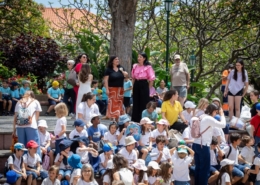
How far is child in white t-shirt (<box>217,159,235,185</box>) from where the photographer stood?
12.0 m

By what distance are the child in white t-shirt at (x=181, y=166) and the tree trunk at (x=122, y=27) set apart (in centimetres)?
615

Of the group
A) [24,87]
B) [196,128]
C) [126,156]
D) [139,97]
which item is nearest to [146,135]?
[126,156]

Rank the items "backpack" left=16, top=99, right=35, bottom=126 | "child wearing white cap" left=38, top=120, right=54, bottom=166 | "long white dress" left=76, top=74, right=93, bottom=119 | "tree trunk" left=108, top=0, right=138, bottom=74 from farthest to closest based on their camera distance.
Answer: "tree trunk" left=108, top=0, right=138, bottom=74, "long white dress" left=76, top=74, right=93, bottom=119, "child wearing white cap" left=38, top=120, right=54, bottom=166, "backpack" left=16, top=99, right=35, bottom=126

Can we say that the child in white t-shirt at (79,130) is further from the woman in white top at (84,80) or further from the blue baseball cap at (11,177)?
the woman in white top at (84,80)

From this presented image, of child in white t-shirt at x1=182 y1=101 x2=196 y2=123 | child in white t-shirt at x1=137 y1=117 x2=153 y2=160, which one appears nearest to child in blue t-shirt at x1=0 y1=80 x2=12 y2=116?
child in white t-shirt at x1=182 y1=101 x2=196 y2=123

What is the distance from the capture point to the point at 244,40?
26297 mm

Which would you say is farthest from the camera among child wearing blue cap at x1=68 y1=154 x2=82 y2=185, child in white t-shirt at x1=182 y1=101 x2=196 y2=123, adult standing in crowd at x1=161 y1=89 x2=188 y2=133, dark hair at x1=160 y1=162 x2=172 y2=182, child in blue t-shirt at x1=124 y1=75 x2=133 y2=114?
child in blue t-shirt at x1=124 y1=75 x2=133 y2=114

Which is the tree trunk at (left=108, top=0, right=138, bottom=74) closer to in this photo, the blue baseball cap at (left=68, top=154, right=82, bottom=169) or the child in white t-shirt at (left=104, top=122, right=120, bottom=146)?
the child in white t-shirt at (left=104, top=122, right=120, bottom=146)

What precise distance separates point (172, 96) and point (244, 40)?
44.4 feet

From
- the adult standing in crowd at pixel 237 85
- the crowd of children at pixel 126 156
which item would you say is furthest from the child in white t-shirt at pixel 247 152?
the adult standing in crowd at pixel 237 85

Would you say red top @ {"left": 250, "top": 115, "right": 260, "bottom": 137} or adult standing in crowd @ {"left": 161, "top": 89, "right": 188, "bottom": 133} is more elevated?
adult standing in crowd @ {"left": 161, "top": 89, "right": 188, "bottom": 133}

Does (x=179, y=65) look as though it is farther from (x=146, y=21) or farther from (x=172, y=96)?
(x=146, y=21)

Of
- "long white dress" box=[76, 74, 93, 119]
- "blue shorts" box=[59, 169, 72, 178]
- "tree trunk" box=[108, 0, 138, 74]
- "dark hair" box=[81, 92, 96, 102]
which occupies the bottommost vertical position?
"blue shorts" box=[59, 169, 72, 178]

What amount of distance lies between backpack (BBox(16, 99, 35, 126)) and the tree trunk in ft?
20.6
